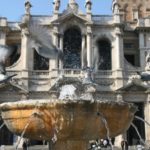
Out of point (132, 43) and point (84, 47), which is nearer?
point (84, 47)

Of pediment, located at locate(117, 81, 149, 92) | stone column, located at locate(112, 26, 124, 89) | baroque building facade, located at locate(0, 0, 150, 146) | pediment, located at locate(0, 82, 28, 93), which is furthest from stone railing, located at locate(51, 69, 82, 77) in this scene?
pediment, located at locate(117, 81, 149, 92)

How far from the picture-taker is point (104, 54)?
37812 mm

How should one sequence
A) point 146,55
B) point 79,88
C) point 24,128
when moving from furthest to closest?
point 146,55 → point 79,88 → point 24,128

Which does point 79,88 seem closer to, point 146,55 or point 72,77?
point 72,77

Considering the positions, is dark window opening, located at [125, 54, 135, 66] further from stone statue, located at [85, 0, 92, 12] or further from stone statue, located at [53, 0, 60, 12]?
stone statue, located at [53, 0, 60, 12]

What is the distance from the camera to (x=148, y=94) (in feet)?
116

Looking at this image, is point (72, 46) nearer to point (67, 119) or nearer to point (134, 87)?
point (134, 87)

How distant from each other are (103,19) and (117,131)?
2822 cm

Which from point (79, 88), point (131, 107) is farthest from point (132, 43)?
point (131, 107)

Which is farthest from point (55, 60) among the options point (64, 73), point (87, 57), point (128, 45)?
point (128, 45)

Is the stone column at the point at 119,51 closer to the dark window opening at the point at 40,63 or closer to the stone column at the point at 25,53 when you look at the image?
the dark window opening at the point at 40,63

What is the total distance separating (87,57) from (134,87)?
15.0 feet

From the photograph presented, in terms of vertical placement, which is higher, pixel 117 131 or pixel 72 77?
pixel 72 77

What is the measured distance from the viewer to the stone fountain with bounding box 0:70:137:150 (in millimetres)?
9453
